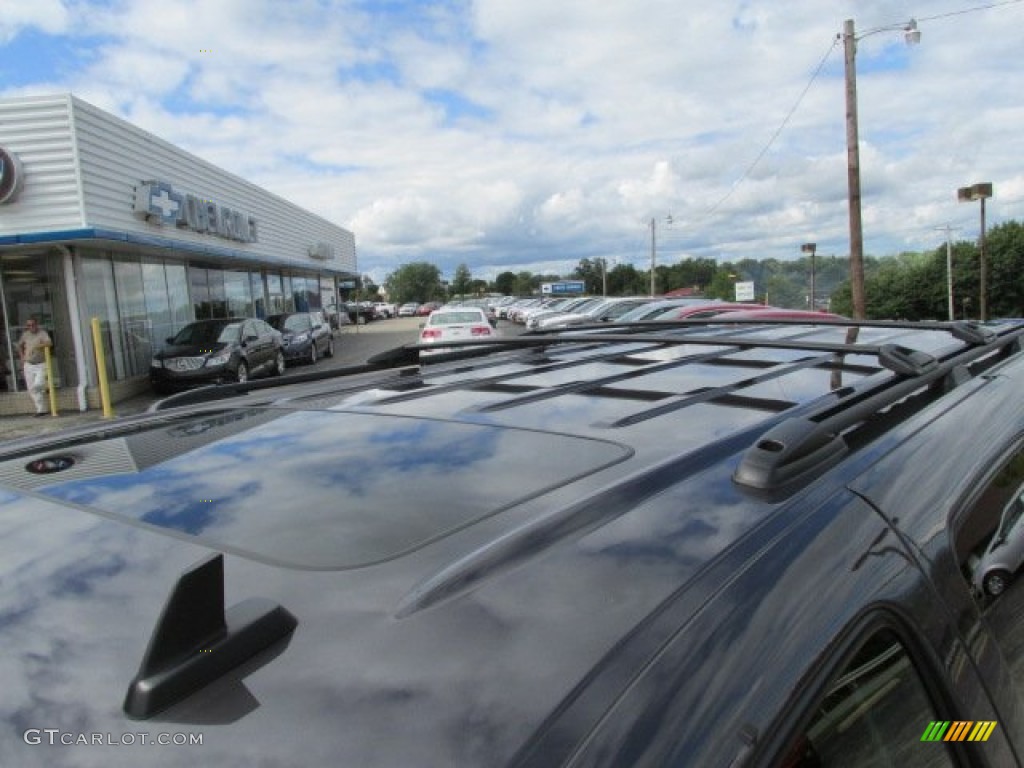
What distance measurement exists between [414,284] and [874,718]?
136 metres

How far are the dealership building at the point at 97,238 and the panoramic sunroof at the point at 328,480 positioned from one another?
572 inches

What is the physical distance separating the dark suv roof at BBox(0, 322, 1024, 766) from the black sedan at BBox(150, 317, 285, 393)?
15154 mm

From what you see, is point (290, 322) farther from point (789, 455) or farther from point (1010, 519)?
point (789, 455)

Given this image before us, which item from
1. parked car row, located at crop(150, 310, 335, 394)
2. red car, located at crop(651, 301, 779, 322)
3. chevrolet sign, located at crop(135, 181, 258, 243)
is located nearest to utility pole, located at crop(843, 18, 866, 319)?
red car, located at crop(651, 301, 779, 322)

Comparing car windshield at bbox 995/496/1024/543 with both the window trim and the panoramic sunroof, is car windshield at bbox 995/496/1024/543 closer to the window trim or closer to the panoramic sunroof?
the window trim

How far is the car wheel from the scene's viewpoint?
155cm

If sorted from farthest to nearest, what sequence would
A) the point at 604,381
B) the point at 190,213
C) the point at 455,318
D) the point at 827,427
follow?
1. the point at 455,318
2. the point at 190,213
3. the point at 604,381
4. the point at 827,427

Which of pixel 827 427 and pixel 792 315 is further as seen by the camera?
pixel 792 315

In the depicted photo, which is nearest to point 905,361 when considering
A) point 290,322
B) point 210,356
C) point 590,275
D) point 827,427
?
point 827,427

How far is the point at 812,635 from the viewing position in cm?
101

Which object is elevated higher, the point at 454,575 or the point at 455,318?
the point at 455,318

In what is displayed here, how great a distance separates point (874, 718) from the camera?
1.09 metres

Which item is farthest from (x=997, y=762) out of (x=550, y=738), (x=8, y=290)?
(x=8, y=290)

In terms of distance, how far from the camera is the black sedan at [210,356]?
631 inches
